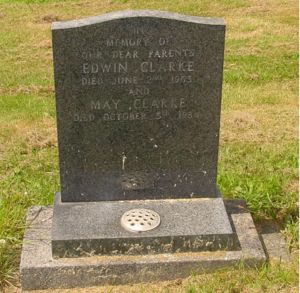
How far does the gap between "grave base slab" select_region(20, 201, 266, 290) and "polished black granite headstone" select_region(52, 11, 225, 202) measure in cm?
62

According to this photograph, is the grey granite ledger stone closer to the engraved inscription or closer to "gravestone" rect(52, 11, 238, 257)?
"gravestone" rect(52, 11, 238, 257)

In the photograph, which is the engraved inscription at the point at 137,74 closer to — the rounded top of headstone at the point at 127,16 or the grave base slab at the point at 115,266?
the rounded top of headstone at the point at 127,16

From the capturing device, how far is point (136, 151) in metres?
4.54

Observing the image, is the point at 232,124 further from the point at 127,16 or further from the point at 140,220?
the point at 127,16

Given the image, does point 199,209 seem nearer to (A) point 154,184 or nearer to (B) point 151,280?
(A) point 154,184

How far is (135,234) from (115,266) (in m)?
0.26

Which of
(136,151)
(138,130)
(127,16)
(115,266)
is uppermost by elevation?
(127,16)

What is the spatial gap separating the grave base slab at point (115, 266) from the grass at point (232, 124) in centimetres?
7

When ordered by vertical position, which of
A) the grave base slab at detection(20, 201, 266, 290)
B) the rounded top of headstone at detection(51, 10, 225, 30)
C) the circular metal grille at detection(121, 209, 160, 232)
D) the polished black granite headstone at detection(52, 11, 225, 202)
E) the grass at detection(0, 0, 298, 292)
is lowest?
the grass at detection(0, 0, 298, 292)

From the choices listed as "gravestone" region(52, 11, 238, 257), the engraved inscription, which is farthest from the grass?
the engraved inscription

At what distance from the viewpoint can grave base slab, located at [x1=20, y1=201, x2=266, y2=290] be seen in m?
4.06

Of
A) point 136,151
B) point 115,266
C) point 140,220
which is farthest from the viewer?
point 136,151

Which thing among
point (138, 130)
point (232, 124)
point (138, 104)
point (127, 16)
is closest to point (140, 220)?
point (138, 130)

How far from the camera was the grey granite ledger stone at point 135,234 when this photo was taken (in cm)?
410
